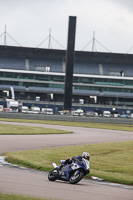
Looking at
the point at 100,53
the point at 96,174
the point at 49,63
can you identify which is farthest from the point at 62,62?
the point at 96,174

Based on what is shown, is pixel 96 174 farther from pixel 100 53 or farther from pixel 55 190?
pixel 100 53

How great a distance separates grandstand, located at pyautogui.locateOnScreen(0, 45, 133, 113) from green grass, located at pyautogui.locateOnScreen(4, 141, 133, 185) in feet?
313

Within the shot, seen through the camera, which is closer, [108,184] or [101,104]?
[108,184]

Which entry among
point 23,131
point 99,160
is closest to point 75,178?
point 99,160

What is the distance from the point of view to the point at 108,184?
14.3 m

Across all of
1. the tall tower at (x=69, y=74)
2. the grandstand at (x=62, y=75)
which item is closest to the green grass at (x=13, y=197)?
the tall tower at (x=69, y=74)

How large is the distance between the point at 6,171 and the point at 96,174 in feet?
11.0

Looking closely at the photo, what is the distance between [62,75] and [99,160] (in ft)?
333

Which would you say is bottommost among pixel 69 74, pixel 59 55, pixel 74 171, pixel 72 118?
pixel 74 171

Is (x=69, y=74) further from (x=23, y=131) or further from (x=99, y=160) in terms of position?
(x=99, y=160)

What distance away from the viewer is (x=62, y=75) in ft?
398

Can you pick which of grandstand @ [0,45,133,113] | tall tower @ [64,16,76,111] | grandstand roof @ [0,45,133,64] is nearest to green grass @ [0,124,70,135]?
tall tower @ [64,16,76,111]

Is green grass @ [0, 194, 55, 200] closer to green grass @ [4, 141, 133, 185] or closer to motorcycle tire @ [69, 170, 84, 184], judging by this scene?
motorcycle tire @ [69, 170, 84, 184]

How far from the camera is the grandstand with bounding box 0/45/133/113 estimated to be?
394 ft
